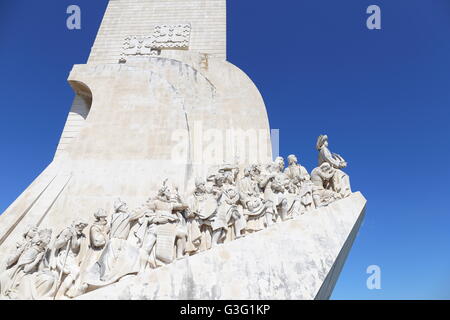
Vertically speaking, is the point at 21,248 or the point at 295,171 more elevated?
the point at 295,171

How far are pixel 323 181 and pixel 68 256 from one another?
16.6ft

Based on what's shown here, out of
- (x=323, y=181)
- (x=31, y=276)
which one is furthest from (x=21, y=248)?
(x=323, y=181)

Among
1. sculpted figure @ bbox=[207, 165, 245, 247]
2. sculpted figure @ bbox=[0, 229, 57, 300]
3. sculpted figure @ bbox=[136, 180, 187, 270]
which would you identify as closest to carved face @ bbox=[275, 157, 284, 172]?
sculpted figure @ bbox=[207, 165, 245, 247]

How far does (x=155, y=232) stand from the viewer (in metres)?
4.98

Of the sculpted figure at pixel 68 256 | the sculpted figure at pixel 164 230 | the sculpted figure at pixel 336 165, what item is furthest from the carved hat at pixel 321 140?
the sculpted figure at pixel 68 256

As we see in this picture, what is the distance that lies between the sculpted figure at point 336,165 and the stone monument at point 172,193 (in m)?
0.03

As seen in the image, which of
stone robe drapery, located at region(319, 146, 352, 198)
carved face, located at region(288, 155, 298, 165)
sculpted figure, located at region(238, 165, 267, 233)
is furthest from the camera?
carved face, located at region(288, 155, 298, 165)

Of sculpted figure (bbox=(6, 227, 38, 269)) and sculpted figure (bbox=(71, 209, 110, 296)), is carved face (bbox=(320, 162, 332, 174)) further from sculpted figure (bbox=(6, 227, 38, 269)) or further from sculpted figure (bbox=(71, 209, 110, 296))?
sculpted figure (bbox=(6, 227, 38, 269))

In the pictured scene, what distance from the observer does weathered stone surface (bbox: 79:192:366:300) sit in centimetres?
390

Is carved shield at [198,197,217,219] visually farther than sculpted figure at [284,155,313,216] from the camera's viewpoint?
No

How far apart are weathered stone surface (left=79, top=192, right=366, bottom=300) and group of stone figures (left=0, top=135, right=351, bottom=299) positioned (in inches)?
21.4

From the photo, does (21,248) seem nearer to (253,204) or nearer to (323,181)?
(253,204)
